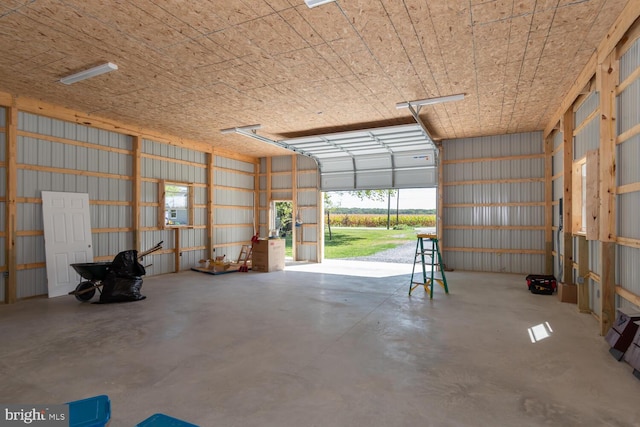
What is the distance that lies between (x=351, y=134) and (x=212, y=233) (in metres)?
5.19

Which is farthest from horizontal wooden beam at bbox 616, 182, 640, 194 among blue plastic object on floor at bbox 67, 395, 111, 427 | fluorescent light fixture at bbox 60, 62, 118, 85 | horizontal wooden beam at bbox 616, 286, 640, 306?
fluorescent light fixture at bbox 60, 62, 118, 85

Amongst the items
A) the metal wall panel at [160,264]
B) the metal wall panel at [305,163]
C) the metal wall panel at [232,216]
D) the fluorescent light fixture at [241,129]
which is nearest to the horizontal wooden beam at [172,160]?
the metal wall panel at [232,216]

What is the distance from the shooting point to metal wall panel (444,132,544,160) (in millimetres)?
8972

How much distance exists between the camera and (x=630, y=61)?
3.84 m

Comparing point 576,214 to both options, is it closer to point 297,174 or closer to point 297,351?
point 297,351

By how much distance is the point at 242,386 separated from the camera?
3.08 metres

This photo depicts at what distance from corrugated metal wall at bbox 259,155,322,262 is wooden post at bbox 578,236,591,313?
746 centimetres

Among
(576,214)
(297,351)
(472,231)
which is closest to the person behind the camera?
(297,351)

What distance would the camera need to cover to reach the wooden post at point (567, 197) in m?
6.29

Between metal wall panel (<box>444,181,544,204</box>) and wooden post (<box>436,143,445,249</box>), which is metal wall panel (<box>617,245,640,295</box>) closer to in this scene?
metal wall panel (<box>444,181,544,204</box>)

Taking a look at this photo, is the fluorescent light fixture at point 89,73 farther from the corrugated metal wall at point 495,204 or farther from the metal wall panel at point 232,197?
the corrugated metal wall at point 495,204

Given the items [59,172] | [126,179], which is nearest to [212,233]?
[126,179]

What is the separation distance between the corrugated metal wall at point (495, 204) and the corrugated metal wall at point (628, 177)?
5.11 m

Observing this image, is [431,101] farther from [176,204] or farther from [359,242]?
[359,242]
